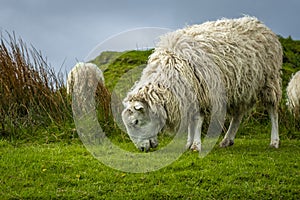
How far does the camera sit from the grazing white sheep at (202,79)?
25.0ft

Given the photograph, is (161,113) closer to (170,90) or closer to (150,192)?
(170,90)

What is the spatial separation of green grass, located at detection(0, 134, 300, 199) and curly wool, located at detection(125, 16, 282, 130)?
89cm

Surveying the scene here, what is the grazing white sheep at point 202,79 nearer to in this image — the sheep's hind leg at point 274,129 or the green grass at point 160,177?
the sheep's hind leg at point 274,129

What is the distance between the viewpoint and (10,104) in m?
10.4

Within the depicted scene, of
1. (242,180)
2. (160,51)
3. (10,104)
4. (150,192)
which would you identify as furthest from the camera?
(10,104)

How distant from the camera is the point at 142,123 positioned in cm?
759

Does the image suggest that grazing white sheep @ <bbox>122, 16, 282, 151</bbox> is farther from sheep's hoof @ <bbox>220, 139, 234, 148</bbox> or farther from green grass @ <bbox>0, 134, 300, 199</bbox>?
green grass @ <bbox>0, 134, 300, 199</bbox>

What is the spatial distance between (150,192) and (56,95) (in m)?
5.11

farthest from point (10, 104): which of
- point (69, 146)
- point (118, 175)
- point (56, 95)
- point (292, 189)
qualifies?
point (292, 189)

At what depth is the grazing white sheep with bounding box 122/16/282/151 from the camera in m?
7.63

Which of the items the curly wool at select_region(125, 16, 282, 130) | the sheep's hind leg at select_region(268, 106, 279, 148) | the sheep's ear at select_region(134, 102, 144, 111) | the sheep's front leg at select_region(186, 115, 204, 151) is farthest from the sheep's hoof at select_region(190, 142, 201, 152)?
the sheep's hind leg at select_region(268, 106, 279, 148)

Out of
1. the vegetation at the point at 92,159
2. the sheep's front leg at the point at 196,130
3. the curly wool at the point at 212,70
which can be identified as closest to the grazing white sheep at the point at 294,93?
the vegetation at the point at 92,159

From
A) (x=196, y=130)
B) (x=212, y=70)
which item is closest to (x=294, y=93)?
(x=212, y=70)

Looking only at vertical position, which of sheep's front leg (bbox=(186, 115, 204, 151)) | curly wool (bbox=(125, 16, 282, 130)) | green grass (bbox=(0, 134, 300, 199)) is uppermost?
curly wool (bbox=(125, 16, 282, 130))
